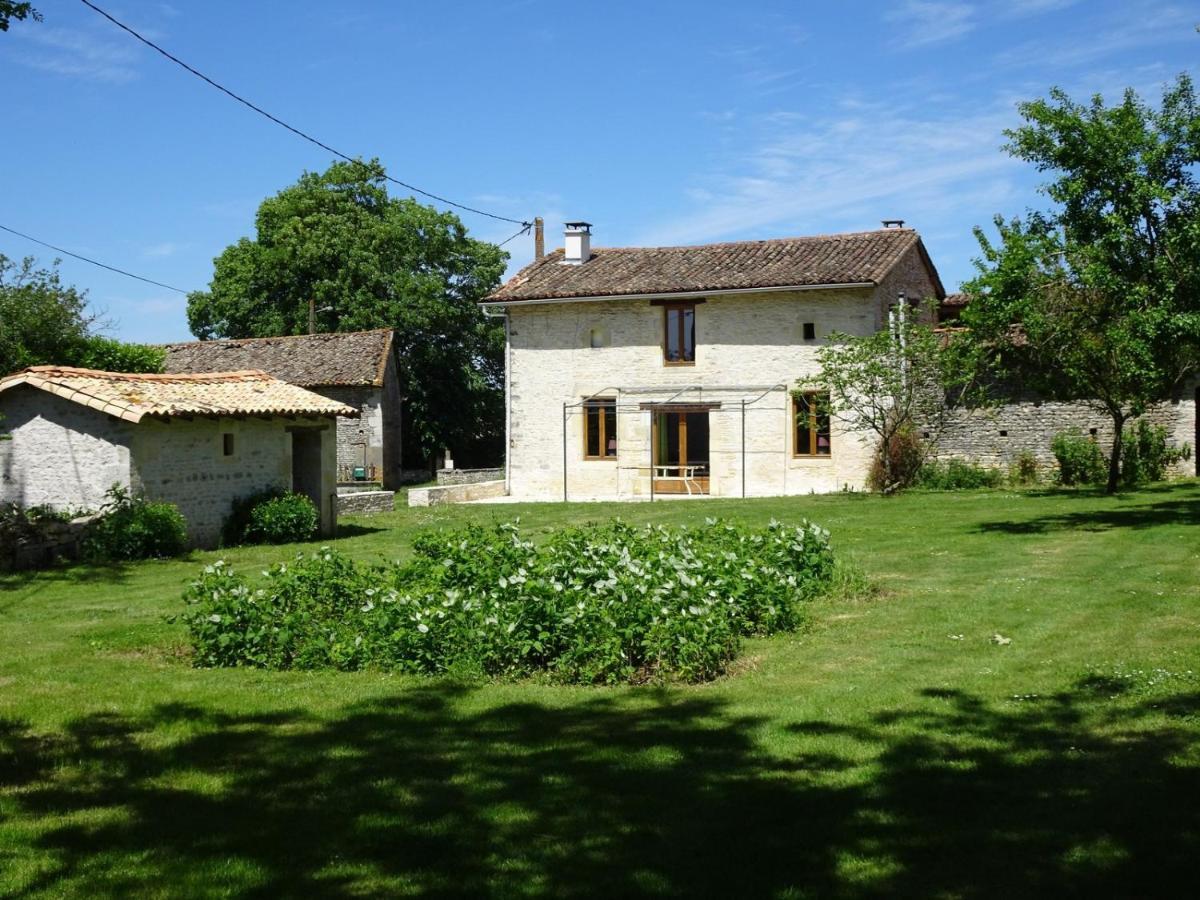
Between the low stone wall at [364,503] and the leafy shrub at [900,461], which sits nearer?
the low stone wall at [364,503]

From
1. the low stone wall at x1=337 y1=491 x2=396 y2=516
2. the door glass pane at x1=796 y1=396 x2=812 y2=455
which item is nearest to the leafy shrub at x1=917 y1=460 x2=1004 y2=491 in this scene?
the door glass pane at x1=796 y1=396 x2=812 y2=455

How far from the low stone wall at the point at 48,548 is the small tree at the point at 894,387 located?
51.0 ft

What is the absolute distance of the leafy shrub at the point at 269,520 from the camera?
1972cm

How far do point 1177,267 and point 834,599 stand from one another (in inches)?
A: 298

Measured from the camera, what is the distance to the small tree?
83.6 ft

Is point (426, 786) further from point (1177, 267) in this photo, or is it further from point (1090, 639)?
point (1177, 267)

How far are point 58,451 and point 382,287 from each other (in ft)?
84.2

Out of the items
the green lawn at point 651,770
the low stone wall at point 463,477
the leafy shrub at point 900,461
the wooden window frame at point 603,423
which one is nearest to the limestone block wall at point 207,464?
the green lawn at point 651,770

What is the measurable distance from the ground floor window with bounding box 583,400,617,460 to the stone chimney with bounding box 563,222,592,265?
4.30 meters

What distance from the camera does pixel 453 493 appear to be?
28.0m

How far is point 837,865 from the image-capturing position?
15.5 feet

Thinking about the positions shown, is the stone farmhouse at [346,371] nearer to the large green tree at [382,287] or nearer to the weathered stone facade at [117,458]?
the large green tree at [382,287]

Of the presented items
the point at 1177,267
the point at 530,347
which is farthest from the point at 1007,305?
the point at 530,347

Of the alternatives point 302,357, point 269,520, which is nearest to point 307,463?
point 269,520
